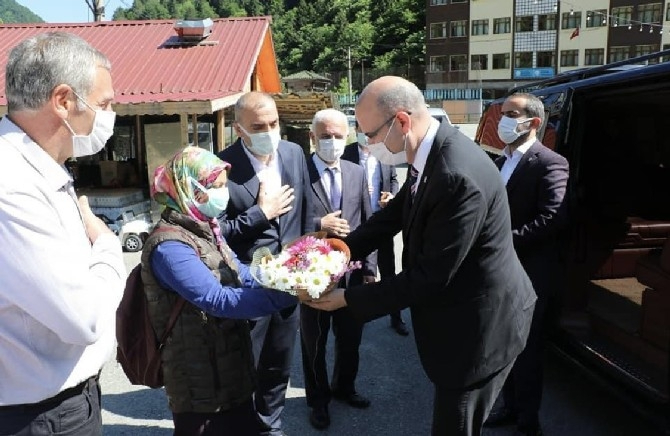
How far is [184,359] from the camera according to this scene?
7.31ft

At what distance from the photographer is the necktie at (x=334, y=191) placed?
3.94 metres

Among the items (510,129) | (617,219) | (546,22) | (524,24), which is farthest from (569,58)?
(510,129)

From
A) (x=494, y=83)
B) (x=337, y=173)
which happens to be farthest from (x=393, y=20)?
(x=337, y=173)

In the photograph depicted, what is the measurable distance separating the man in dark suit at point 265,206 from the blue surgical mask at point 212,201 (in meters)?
0.77

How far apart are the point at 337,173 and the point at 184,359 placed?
206 cm

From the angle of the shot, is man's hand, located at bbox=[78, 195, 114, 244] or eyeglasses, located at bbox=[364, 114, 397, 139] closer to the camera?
man's hand, located at bbox=[78, 195, 114, 244]

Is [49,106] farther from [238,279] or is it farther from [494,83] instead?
[494,83]

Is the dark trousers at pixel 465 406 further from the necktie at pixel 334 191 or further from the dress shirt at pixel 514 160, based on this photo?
the necktie at pixel 334 191

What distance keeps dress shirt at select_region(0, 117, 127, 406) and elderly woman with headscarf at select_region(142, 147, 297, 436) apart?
0.39m

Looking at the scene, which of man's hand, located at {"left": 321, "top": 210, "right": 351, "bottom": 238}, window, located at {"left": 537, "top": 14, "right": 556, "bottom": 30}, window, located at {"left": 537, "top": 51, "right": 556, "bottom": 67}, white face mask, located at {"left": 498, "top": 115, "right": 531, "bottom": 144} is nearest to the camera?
man's hand, located at {"left": 321, "top": 210, "right": 351, "bottom": 238}

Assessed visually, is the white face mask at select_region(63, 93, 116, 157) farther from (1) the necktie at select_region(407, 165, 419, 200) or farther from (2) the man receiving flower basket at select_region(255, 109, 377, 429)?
(2) the man receiving flower basket at select_region(255, 109, 377, 429)

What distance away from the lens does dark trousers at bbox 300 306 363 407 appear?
12.2 ft

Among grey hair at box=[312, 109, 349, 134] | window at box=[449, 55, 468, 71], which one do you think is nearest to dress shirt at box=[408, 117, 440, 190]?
grey hair at box=[312, 109, 349, 134]

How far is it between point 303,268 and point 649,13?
55.4 meters
